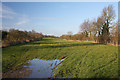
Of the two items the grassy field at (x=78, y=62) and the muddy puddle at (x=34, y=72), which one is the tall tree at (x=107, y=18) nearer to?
the grassy field at (x=78, y=62)

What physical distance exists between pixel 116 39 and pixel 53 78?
64.1ft

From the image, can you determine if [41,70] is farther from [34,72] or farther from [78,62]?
[78,62]

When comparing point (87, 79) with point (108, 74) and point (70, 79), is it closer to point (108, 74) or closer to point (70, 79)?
point (70, 79)

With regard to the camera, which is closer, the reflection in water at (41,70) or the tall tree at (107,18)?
the reflection in water at (41,70)

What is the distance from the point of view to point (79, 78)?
4172 millimetres

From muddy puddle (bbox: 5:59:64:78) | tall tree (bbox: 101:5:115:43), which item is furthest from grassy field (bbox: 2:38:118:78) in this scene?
tall tree (bbox: 101:5:115:43)

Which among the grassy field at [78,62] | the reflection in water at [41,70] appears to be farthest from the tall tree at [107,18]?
the reflection in water at [41,70]

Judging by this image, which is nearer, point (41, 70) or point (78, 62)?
point (41, 70)

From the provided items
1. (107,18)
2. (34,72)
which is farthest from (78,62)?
(107,18)

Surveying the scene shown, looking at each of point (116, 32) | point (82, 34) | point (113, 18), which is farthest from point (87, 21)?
point (116, 32)

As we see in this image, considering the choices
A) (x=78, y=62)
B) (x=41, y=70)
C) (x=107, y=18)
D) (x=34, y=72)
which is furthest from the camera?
(x=107, y=18)

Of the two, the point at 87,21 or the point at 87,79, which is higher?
the point at 87,21

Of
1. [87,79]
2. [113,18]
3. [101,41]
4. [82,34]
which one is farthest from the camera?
[82,34]

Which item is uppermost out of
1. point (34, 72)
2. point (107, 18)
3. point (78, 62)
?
point (107, 18)
